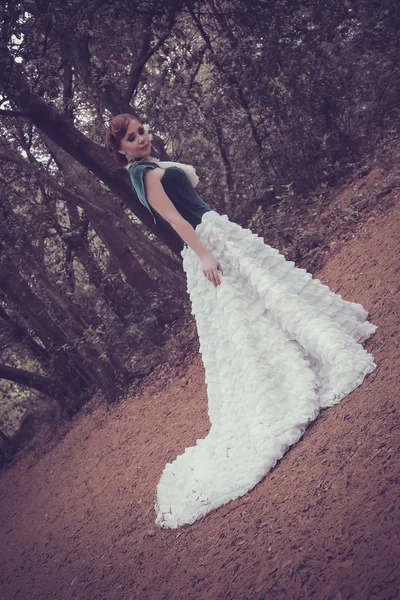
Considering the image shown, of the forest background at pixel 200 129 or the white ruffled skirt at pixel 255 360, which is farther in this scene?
the forest background at pixel 200 129

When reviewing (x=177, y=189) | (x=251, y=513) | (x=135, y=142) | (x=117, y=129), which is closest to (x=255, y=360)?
(x=251, y=513)

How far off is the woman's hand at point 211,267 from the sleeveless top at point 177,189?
42 centimetres

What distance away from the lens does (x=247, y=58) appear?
913 centimetres

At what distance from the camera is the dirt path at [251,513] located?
2402mm

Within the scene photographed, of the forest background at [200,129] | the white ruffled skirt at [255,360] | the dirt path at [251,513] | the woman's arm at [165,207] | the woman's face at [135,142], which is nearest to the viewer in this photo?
the dirt path at [251,513]

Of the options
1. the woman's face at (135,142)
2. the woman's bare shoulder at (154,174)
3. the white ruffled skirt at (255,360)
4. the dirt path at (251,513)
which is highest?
the woman's face at (135,142)

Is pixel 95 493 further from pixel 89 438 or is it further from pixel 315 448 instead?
pixel 315 448

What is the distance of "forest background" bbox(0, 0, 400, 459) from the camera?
853 centimetres

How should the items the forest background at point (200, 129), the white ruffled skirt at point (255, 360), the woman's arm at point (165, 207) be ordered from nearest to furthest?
1. the white ruffled skirt at point (255, 360)
2. the woman's arm at point (165, 207)
3. the forest background at point (200, 129)

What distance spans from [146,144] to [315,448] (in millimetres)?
2437

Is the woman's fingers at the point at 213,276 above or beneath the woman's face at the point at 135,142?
beneath

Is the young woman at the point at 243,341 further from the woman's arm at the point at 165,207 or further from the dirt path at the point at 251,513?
the dirt path at the point at 251,513

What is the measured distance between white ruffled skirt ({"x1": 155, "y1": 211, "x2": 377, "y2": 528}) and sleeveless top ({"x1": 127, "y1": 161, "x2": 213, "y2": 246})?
104 mm

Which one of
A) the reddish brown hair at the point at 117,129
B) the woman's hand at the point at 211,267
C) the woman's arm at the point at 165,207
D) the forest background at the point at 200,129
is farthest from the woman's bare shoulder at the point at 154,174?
the forest background at the point at 200,129
